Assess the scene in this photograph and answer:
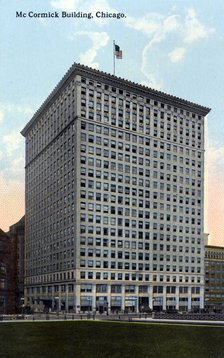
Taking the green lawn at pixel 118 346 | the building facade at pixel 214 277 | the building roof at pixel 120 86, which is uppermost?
the building roof at pixel 120 86

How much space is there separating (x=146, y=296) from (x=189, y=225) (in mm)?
23344

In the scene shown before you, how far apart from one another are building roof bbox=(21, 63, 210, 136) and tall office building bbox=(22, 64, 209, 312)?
27 centimetres

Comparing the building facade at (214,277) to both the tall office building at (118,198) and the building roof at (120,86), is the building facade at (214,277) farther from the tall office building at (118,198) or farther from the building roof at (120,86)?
the building roof at (120,86)

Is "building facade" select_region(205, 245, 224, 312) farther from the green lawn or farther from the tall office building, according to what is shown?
the green lawn

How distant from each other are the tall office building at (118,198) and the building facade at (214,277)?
185 ft

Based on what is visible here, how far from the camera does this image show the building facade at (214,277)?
18062cm

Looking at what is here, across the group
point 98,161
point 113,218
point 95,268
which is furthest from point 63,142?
point 95,268

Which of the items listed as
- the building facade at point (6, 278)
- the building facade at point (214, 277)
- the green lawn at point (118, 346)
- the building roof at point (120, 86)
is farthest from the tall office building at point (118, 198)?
the green lawn at point (118, 346)

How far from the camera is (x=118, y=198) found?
375 ft

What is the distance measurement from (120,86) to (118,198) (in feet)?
91.9

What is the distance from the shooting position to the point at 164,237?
401 feet

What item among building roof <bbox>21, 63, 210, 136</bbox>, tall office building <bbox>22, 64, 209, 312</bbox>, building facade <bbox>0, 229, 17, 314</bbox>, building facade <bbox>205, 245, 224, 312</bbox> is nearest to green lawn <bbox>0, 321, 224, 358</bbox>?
building facade <bbox>0, 229, 17, 314</bbox>

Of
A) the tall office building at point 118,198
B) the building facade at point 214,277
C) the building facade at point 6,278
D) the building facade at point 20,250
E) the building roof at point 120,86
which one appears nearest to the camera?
the building facade at point 6,278

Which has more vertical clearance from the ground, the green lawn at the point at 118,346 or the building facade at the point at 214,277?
the green lawn at the point at 118,346
